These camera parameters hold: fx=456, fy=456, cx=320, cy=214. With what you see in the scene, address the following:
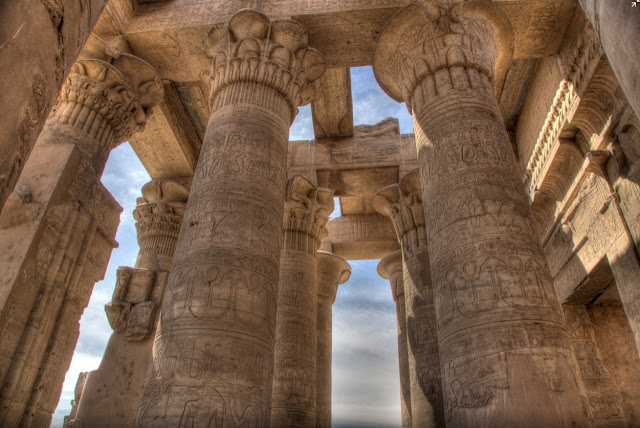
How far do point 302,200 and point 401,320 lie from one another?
382 cm

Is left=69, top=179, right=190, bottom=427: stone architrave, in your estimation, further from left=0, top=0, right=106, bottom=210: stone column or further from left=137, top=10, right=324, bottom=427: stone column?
left=0, top=0, right=106, bottom=210: stone column

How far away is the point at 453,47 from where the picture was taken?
5.64 meters

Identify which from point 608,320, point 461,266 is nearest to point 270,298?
point 461,266

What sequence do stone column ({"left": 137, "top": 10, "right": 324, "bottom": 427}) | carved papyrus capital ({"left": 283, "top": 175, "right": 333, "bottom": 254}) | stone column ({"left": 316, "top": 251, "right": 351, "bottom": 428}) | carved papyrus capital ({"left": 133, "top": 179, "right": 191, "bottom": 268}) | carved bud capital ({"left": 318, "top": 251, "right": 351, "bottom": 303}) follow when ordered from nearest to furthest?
1. stone column ({"left": 137, "top": 10, "right": 324, "bottom": 427})
2. carved papyrus capital ({"left": 283, "top": 175, "right": 333, "bottom": 254})
3. carved papyrus capital ({"left": 133, "top": 179, "right": 191, "bottom": 268})
4. stone column ({"left": 316, "top": 251, "right": 351, "bottom": 428})
5. carved bud capital ({"left": 318, "top": 251, "right": 351, "bottom": 303})

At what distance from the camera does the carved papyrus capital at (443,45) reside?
555 centimetres

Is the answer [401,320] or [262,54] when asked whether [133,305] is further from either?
[401,320]

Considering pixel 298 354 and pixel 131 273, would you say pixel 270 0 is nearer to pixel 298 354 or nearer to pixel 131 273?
pixel 131 273

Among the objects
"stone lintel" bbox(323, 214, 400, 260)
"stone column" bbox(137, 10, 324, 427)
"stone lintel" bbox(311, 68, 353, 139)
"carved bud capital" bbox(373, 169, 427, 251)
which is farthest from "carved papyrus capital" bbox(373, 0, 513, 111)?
"stone lintel" bbox(323, 214, 400, 260)

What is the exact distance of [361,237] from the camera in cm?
1265

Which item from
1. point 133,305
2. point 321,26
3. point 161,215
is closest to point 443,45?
point 321,26

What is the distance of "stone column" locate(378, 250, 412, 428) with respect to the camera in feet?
32.2

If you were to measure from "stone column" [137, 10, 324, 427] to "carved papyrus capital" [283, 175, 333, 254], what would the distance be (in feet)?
11.0

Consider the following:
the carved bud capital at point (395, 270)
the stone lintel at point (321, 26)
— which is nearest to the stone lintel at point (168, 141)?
the stone lintel at point (321, 26)

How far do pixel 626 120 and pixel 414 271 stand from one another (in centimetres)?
421
